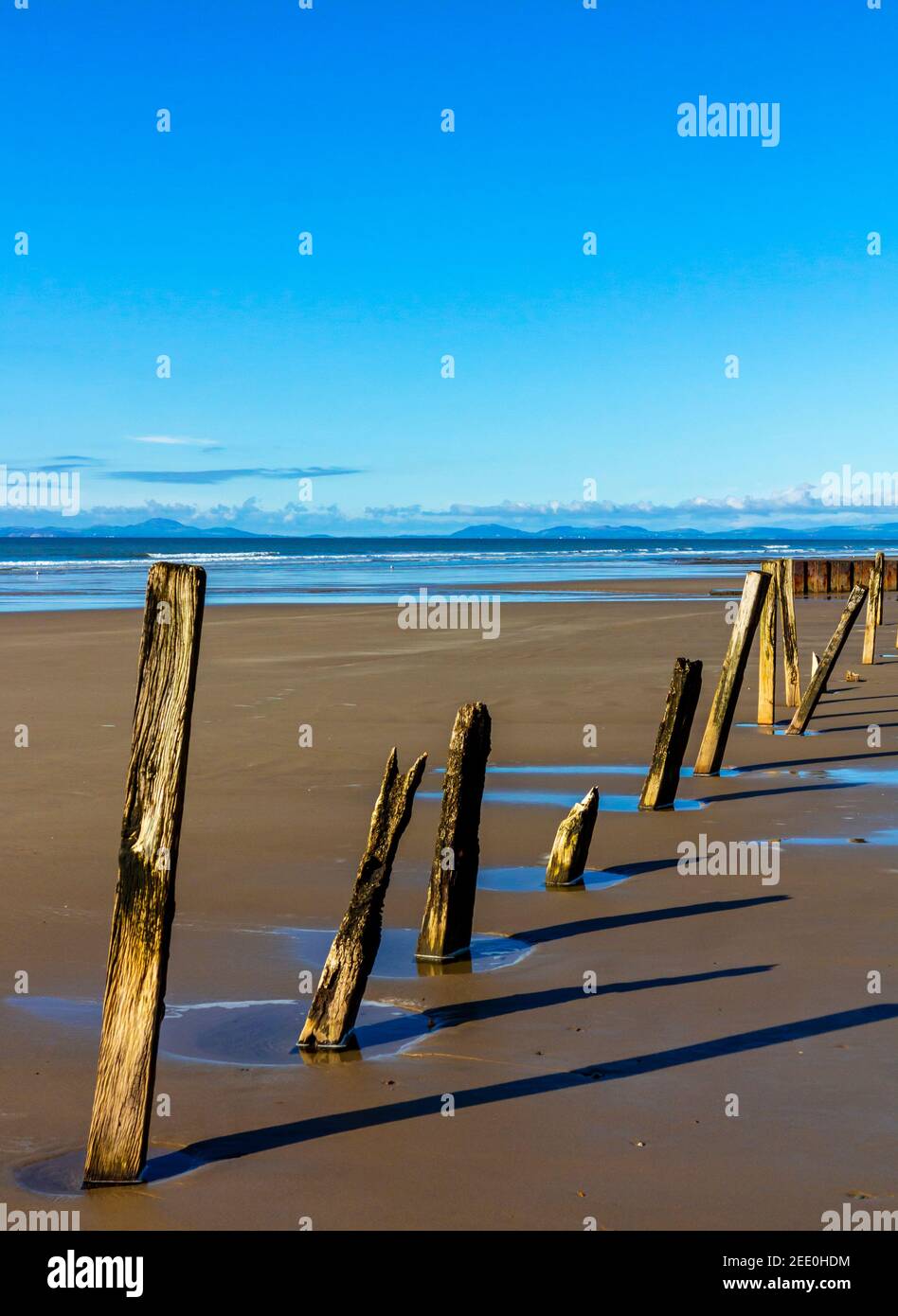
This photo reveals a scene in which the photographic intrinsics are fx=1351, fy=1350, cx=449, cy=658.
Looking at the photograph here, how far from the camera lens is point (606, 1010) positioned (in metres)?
5.88

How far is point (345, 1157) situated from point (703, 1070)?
1486 millimetres

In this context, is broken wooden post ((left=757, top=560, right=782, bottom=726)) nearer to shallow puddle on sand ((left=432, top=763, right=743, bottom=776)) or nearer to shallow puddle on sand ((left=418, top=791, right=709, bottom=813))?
shallow puddle on sand ((left=432, top=763, right=743, bottom=776))

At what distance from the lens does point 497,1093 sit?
196 inches

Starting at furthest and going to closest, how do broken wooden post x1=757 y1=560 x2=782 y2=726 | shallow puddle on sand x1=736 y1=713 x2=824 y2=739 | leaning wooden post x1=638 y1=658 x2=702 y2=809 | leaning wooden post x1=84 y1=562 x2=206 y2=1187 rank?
broken wooden post x1=757 y1=560 x2=782 y2=726, shallow puddle on sand x1=736 y1=713 x2=824 y2=739, leaning wooden post x1=638 y1=658 x2=702 y2=809, leaning wooden post x1=84 y1=562 x2=206 y2=1187

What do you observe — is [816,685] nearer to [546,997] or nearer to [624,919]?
[624,919]

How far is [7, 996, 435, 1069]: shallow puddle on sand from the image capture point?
5387 millimetres

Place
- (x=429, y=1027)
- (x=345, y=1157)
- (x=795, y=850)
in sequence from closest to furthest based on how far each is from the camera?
(x=345, y=1157) < (x=429, y=1027) < (x=795, y=850)

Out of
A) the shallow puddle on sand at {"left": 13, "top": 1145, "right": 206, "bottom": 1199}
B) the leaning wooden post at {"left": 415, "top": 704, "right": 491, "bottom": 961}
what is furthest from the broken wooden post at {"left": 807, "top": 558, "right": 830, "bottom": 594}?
the shallow puddle on sand at {"left": 13, "top": 1145, "right": 206, "bottom": 1199}

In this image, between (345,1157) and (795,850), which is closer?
(345,1157)

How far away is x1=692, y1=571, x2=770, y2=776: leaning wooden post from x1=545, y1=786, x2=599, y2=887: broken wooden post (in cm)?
379
